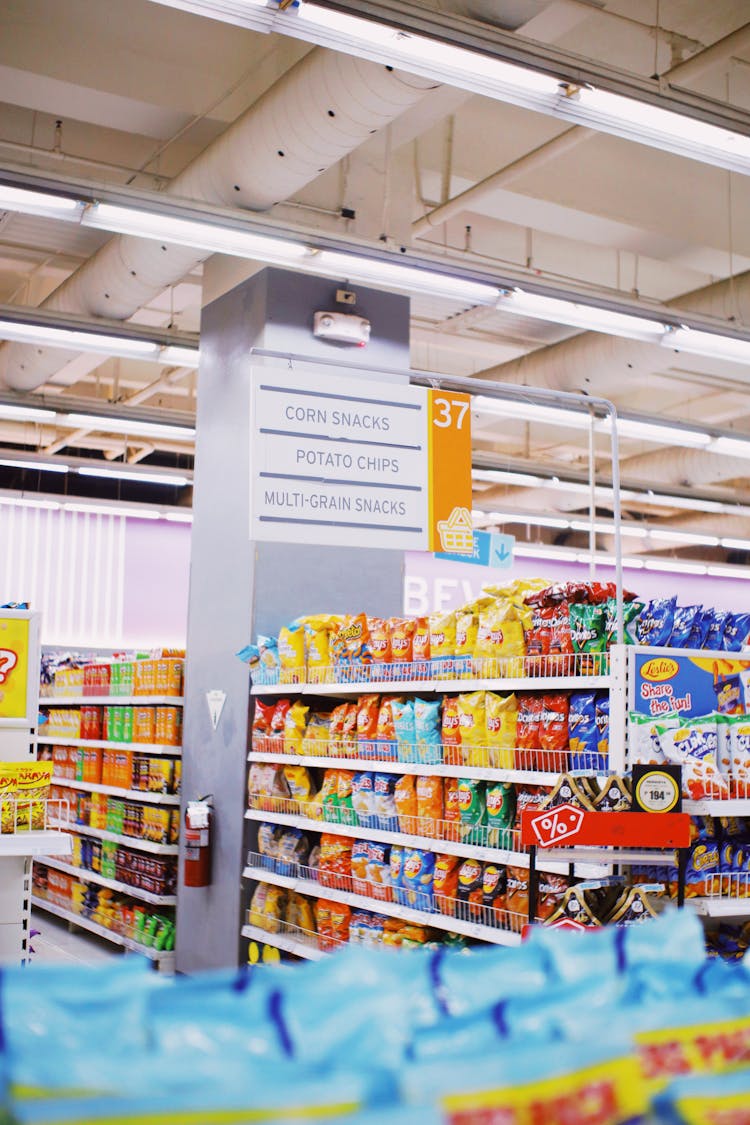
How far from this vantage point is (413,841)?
17.8 feet

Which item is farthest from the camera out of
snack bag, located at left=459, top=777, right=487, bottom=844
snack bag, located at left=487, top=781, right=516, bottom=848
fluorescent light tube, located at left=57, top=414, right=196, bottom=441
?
fluorescent light tube, located at left=57, top=414, right=196, bottom=441

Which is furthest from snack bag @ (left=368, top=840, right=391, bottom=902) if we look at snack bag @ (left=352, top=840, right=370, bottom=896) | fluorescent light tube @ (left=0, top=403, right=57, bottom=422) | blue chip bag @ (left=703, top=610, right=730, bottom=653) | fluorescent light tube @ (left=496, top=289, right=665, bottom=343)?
fluorescent light tube @ (left=0, top=403, right=57, bottom=422)

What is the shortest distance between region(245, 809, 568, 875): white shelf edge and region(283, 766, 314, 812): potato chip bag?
111 millimetres

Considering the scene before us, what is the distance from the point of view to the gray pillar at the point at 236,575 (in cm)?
752

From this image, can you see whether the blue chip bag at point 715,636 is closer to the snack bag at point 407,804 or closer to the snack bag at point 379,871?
the snack bag at point 407,804

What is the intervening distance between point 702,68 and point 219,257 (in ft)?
11.6

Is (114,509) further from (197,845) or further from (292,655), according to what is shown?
(292,655)

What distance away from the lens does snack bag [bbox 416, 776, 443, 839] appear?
537 centimetres

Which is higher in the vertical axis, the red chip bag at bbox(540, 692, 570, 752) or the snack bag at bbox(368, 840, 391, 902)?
the red chip bag at bbox(540, 692, 570, 752)

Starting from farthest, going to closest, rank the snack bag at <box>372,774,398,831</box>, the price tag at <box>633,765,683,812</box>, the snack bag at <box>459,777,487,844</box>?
the snack bag at <box>372,774,398,831</box>
the snack bag at <box>459,777,487,844</box>
the price tag at <box>633,765,683,812</box>

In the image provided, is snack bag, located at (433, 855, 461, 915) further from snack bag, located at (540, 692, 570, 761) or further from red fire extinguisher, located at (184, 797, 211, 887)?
red fire extinguisher, located at (184, 797, 211, 887)

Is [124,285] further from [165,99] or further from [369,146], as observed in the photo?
[369,146]

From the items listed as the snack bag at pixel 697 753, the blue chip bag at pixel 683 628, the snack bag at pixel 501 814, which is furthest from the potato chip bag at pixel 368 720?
the snack bag at pixel 697 753

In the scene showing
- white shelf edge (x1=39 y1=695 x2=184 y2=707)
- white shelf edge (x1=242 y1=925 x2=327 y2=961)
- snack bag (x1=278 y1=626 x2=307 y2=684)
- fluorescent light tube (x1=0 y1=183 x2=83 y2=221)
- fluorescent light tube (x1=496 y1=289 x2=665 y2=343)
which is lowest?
white shelf edge (x1=242 y1=925 x2=327 y2=961)
